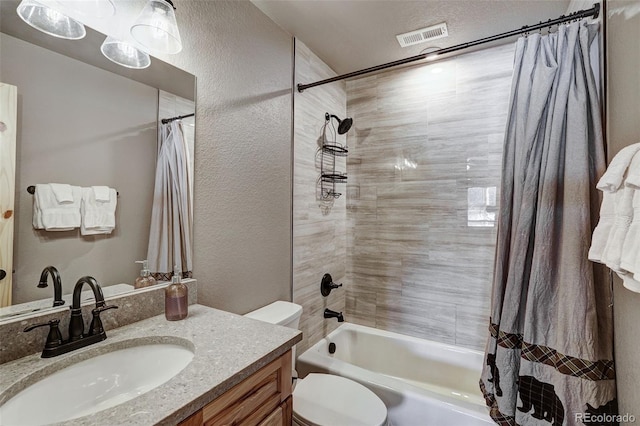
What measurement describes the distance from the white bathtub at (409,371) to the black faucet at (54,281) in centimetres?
141

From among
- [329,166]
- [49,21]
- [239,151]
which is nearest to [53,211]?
[49,21]

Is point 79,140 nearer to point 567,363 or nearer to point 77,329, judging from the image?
point 77,329

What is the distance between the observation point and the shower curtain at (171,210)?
1229 mm

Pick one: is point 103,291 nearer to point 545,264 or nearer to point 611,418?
point 545,264

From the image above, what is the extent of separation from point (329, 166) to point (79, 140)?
176cm

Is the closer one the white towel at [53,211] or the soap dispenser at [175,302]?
the white towel at [53,211]

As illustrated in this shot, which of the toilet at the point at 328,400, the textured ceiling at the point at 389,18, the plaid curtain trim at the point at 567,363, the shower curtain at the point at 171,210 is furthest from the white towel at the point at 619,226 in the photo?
the shower curtain at the point at 171,210

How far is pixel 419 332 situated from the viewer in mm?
2365

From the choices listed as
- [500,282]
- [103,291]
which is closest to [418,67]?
[500,282]

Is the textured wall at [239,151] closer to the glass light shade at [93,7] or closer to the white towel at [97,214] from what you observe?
the glass light shade at [93,7]

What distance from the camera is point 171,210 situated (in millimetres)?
1283

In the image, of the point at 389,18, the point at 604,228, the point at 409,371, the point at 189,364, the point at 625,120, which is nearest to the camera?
the point at 189,364

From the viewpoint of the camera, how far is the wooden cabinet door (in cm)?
84

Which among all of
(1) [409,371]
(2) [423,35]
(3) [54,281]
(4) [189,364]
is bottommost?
(1) [409,371]
